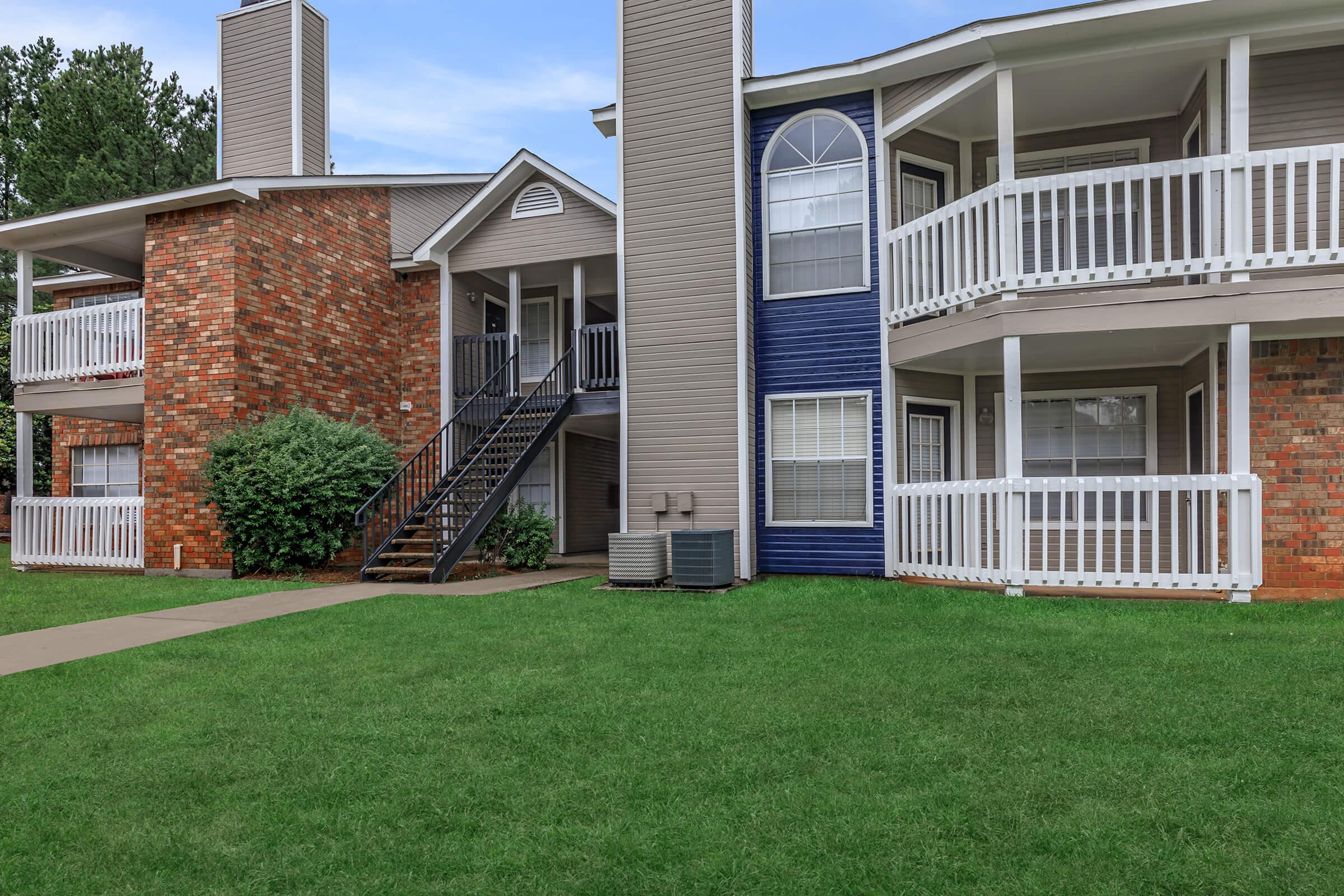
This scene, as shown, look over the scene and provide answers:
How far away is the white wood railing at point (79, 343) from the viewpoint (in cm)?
1340

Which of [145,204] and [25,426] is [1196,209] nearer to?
[145,204]

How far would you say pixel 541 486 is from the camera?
16.0 metres

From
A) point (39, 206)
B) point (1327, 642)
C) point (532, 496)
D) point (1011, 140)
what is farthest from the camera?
point (39, 206)

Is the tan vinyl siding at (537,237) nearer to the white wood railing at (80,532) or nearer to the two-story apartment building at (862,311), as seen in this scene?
the two-story apartment building at (862,311)

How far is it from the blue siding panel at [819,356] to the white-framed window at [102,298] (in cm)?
1238

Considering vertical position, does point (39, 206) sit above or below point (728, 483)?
above

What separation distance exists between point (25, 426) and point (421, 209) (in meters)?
6.98

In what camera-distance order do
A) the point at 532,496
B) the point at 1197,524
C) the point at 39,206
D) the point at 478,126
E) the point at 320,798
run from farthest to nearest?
the point at 478,126 < the point at 39,206 < the point at 532,496 < the point at 1197,524 < the point at 320,798

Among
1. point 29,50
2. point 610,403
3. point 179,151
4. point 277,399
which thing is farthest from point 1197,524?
point 29,50

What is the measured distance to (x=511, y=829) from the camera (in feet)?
11.2

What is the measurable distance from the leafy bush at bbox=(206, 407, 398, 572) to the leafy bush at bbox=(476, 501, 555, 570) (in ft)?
5.56

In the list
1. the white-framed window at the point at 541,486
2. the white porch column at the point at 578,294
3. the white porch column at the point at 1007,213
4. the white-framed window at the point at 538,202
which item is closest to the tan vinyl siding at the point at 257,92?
the white-framed window at the point at 538,202

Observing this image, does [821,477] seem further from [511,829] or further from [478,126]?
[478,126]

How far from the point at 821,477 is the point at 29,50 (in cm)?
3208
